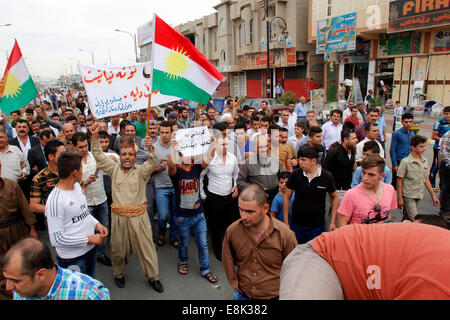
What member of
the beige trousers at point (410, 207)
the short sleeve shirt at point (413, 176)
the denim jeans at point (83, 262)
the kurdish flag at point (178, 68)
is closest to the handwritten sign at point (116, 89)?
the kurdish flag at point (178, 68)

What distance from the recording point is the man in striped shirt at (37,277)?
185 cm

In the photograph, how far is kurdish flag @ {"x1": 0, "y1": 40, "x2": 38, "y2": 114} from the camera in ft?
20.1

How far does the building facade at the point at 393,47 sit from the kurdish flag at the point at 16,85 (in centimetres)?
1961

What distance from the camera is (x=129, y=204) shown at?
3.77m

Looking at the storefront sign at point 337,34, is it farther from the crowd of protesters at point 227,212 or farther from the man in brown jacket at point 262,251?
the man in brown jacket at point 262,251

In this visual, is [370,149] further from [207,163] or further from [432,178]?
[432,178]

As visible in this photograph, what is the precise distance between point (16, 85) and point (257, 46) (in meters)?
27.4

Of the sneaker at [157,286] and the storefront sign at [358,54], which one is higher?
the storefront sign at [358,54]

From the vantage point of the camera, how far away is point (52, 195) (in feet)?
9.73

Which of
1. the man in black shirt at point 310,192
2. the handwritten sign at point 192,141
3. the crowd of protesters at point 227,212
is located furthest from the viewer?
the handwritten sign at point 192,141

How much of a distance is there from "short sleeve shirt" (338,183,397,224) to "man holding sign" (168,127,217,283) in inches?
70.7

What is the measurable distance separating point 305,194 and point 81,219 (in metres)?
2.40

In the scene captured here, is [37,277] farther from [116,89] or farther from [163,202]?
[116,89]

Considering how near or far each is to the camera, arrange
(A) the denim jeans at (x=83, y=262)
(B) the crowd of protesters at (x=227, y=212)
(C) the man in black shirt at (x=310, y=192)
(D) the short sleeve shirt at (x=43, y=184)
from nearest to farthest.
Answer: (B) the crowd of protesters at (x=227, y=212) → (A) the denim jeans at (x=83, y=262) → (D) the short sleeve shirt at (x=43, y=184) → (C) the man in black shirt at (x=310, y=192)
